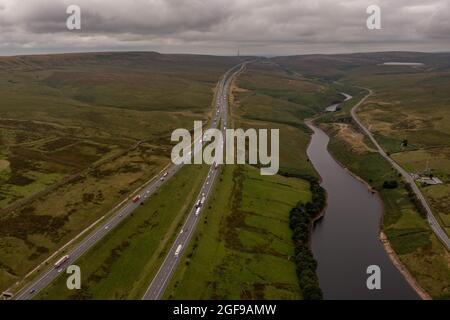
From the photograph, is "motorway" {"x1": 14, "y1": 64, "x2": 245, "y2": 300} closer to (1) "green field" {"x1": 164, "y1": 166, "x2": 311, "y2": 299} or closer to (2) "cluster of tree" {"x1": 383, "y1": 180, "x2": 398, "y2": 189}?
(1) "green field" {"x1": 164, "y1": 166, "x2": 311, "y2": 299}

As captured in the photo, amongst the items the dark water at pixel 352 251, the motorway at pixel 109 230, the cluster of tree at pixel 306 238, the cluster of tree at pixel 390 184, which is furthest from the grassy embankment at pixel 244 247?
the cluster of tree at pixel 390 184

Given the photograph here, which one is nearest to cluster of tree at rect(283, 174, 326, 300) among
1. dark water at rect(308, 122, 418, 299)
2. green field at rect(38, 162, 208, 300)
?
dark water at rect(308, 122, 418, 299)

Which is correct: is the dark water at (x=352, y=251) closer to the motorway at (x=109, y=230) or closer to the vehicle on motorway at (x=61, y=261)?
the motorway at (x=109, y=230)

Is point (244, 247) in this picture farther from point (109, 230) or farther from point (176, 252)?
point (109, 230)

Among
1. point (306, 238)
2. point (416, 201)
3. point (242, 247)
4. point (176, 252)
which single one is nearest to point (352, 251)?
point (306, 238)
